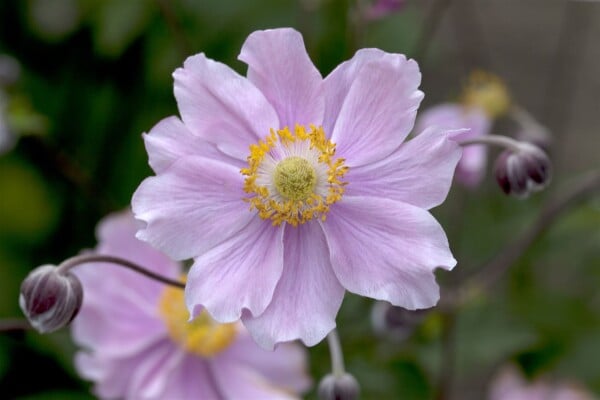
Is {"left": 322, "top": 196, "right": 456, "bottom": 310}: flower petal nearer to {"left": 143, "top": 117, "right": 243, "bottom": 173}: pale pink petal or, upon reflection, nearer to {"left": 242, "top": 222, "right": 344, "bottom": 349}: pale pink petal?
{"left": 242, "top": 222, "right": 344, "bottom": 349}: pale pink petal

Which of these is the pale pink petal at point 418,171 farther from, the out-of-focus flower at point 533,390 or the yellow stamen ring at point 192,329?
the out-of-focus flower at point 533,390

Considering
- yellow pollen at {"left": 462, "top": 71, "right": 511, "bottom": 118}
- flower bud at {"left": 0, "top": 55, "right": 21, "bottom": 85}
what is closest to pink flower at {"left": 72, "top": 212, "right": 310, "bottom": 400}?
flower bud at {"left": 0, "top": 55, "right": 21, "bottom": 85}

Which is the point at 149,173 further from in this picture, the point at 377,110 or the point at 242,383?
the point at 377,110

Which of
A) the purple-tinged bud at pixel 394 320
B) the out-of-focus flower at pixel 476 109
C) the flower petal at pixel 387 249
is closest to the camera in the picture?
the flower petal at pixel 387 249

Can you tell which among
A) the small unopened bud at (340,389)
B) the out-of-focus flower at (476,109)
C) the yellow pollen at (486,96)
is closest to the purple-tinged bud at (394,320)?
the small unopened bud at (340,389)

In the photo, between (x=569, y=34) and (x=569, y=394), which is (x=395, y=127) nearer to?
(x=569, y=394)

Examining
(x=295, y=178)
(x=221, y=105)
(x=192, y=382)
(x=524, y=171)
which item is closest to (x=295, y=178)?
(x=295, y=178)

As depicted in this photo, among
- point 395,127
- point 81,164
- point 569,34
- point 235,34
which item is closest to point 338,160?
point 395,127
